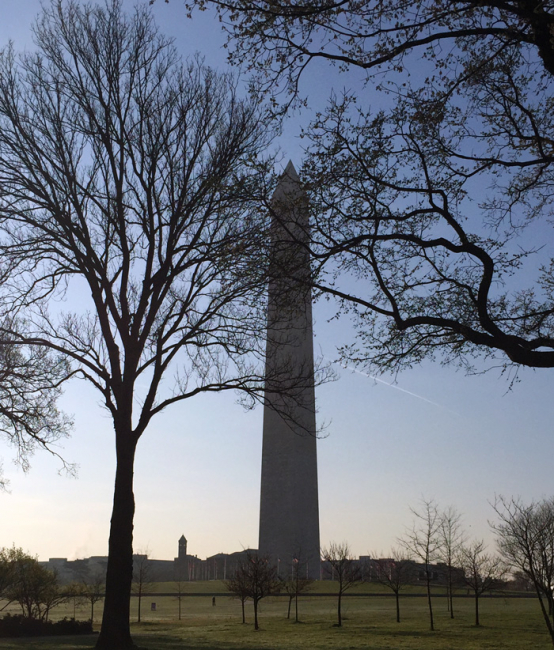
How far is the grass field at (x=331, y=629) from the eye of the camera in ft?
70.0

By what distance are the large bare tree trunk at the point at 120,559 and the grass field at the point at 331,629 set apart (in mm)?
3545

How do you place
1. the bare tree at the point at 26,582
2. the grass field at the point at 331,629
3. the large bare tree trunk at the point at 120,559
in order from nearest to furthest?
the large bare tree trunk at the point at 120,559 → the grass field at the point at 331,629 → the bare tree at the point at 26,582

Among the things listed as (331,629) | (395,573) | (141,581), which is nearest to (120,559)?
(331,629)

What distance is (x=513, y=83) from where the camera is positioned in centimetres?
1170

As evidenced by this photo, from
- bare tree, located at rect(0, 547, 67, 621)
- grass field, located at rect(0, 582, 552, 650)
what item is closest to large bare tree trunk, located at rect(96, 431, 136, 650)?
grass field, located at rect(0, 582, 552, 650)

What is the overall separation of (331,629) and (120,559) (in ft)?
56.4

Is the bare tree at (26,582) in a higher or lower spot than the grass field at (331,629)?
higher

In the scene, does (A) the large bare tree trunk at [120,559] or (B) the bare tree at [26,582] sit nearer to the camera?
(A) the large bare tree trunk at [120,559]

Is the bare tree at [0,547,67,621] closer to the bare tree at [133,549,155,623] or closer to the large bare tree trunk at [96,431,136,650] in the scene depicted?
the bare tree at [133,549,155,623]

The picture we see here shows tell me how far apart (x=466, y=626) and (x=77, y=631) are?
50.0 feet

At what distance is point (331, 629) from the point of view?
2925cm

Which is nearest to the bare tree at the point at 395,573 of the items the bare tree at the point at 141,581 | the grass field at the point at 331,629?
the grass field at the point at 331,629

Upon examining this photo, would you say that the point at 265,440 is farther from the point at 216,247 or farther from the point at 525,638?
the point at 216,247

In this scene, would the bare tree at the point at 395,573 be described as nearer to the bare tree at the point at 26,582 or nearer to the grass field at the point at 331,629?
the grass field at the point at 331,629
